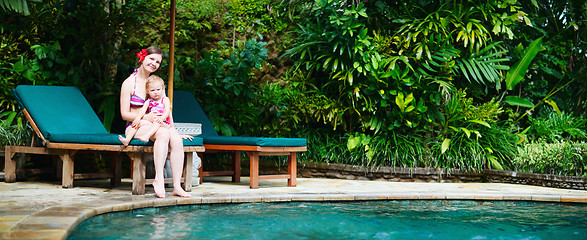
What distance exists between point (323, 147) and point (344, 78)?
39.7 inches

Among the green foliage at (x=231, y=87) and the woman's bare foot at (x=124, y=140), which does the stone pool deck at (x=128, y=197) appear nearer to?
the woman's bare foot at (x=124, y=140)

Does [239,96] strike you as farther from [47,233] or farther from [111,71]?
[47,233]

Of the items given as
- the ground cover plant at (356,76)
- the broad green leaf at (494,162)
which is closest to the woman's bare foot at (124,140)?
the ground cover plant at (356,76)

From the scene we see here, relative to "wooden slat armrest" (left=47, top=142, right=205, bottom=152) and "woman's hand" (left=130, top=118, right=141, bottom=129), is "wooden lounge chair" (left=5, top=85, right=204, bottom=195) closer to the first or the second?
"wooden slat armrest" (left=47, top=142, right=205, bottom=152)

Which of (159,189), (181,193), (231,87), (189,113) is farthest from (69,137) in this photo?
(231,87)

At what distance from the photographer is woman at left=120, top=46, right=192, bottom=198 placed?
4867 millimetres

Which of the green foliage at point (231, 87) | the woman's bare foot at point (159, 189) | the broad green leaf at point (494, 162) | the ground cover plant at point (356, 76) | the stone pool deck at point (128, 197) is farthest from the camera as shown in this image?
the green foliage at point (231, 87)

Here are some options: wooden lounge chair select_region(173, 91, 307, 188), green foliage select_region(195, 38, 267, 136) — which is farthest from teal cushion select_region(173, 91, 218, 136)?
green foliage select_region(195, 38, 267, 136)

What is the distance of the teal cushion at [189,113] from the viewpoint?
6697 mm

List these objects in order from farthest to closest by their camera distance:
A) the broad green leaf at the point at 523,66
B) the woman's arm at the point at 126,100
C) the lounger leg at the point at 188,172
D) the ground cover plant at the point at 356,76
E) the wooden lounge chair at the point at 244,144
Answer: the broad green leaf at the point at 523,66 → the ground cover plant at the point at 356,76 → the wooden lounge chair at the point at 244,144 → the lounger leg at the point at 188,172 → the woman's arm at the point at 126,100

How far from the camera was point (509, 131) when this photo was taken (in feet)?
27.1

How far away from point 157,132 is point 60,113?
1559mm

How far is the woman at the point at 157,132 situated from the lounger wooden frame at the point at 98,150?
160 mm

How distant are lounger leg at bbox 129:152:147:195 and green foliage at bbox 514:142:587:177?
4.79 m
